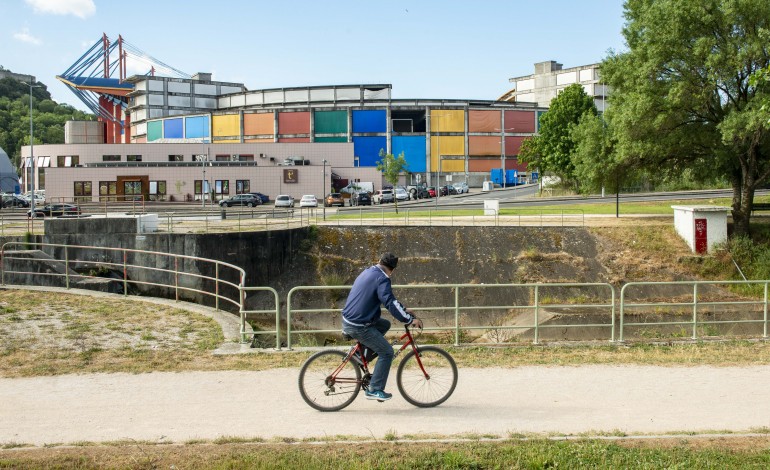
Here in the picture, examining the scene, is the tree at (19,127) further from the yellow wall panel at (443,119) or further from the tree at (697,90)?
the tree at (697,90)

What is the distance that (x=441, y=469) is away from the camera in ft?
23.6

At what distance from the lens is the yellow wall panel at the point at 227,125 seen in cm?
10112

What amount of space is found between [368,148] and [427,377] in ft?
292

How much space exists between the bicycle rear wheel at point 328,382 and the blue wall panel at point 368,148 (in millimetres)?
88521

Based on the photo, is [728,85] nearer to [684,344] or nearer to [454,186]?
[684,344]

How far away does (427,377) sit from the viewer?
947cm

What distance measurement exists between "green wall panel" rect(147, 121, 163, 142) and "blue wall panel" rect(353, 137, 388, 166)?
30601mm

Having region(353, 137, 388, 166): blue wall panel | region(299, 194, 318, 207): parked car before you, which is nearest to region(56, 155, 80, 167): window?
region(353, 137, 388, 166): blue wall panel

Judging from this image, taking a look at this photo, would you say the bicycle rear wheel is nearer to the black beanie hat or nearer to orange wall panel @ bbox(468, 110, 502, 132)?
the black beanie hat

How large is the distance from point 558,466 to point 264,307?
2735cm

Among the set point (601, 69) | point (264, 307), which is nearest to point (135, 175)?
point (264, 307)

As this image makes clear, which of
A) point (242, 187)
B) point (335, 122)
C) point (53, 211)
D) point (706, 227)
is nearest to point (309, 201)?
point (242, 187)

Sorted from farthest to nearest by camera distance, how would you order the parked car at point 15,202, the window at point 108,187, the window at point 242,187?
the window at point 242,187 → the window at point 108,187 → the parked car at point 15,202

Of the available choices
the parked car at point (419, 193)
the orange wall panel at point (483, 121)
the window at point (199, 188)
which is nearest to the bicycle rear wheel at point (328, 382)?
the window at point (199, 188)
